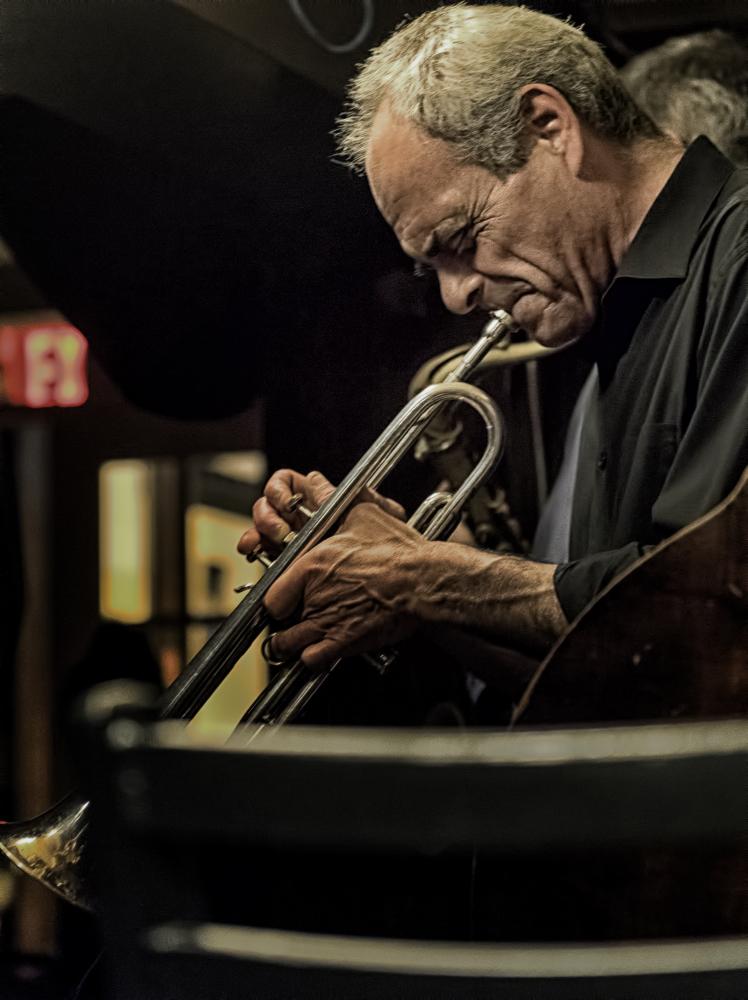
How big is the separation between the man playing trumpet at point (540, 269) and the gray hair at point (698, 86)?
122mm

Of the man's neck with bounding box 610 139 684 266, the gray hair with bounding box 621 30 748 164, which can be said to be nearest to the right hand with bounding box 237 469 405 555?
the man's neck with bounding box 610 139 684 266

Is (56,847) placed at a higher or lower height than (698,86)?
lower

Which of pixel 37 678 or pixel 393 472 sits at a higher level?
pixel 393 472

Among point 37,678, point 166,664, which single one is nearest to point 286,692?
point 166,664

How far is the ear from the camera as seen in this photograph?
0.84 meters

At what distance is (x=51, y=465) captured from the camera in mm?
886

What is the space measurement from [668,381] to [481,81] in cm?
24

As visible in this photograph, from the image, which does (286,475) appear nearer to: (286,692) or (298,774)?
(286,692)

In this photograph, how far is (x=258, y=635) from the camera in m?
0.84

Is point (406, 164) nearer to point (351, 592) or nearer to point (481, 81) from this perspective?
point (481, 81)

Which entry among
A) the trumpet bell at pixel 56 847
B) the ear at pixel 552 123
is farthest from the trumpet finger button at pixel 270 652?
the ear at pixel 552 123

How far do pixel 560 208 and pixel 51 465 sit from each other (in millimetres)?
410

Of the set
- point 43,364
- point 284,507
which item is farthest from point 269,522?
point 43,364

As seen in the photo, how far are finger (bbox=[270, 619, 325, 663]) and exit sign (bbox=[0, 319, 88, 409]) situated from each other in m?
0.23
